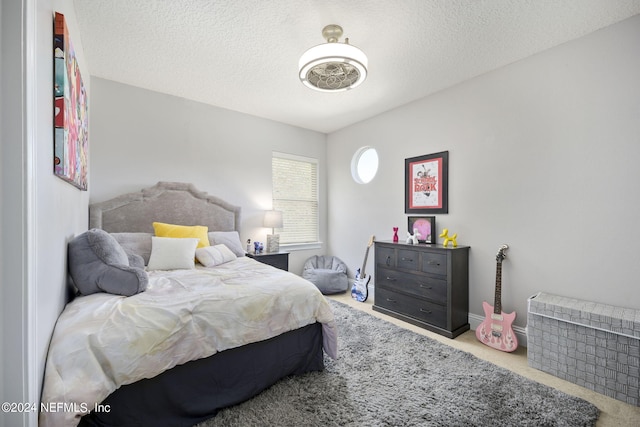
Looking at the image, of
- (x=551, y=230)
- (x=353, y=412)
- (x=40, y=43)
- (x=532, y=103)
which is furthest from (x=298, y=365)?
(x=532, y=103)

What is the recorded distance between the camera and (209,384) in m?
1.58

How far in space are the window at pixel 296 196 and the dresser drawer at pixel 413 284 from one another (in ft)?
5.41

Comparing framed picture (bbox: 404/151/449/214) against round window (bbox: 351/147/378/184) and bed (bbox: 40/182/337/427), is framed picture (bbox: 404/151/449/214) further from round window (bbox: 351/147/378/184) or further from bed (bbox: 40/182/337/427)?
bed (bbox: 40/182/337/427)

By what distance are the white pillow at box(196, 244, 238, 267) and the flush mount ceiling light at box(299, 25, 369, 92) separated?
1900 millimetres

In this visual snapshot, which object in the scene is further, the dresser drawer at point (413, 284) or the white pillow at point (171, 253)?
the dresser drawer at point (413, 284)

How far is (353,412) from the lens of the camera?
63.8 inches

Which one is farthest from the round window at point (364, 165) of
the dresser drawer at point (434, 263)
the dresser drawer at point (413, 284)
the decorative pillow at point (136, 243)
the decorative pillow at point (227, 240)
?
the decorative pillow at point (136, 243)

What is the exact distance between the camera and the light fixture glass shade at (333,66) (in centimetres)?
203

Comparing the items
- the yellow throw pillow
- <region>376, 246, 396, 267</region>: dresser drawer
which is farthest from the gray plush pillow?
<region>376, 246, 396, 267</region>: dresser drawer

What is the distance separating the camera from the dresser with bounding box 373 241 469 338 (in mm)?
2715

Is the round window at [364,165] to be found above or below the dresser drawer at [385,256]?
above

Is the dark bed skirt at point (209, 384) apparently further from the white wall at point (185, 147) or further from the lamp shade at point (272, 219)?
the white wall at point (185, 147)

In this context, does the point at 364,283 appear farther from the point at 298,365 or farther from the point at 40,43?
the point at 40,43

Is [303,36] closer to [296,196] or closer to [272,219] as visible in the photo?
[272,219]
